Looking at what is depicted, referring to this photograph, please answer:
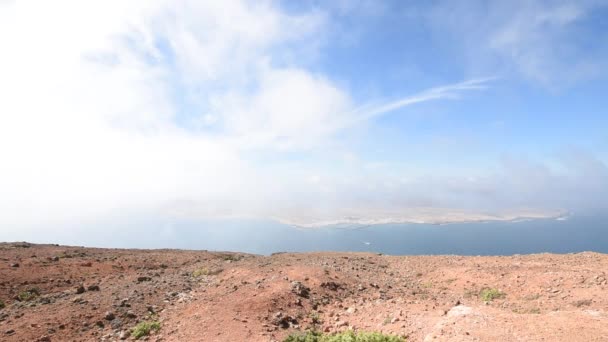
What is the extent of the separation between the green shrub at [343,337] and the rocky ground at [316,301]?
0.64 metres

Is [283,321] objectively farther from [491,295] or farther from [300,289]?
[491,295]

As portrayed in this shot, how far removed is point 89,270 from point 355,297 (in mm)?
19262

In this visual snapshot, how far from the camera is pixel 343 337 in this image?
32.6 feet

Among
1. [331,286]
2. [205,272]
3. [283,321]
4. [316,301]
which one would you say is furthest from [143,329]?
[205,272]

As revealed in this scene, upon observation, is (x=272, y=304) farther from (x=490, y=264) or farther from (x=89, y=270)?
(x=89, y=270)

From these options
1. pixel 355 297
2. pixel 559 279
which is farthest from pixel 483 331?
pixel 559 279

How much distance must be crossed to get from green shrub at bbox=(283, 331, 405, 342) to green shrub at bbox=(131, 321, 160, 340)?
556 centimetres

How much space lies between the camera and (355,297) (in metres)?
15.2

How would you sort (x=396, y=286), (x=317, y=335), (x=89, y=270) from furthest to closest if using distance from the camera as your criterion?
(x=89, y=270) < (x=396, y=286) < (x=317, y=335)

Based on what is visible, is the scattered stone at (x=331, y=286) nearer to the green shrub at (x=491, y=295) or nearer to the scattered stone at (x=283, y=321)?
the scattered stone at (x=283, y=321)

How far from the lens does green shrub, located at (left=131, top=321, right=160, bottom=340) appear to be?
1243cm

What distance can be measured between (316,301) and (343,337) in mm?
4687

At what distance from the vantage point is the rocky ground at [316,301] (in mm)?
10609

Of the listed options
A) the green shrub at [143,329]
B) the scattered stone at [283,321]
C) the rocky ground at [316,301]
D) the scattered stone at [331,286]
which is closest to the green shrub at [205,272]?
the rocky ground at [316,301]
